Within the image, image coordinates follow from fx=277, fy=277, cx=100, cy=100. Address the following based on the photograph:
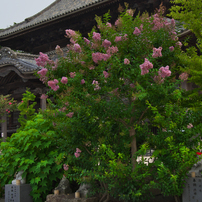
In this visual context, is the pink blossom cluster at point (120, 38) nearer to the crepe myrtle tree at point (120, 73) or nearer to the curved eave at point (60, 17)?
the crepe myrtle tree at point (120, 73)

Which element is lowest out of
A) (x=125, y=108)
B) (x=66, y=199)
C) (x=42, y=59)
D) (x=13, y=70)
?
(x=66, y=199)

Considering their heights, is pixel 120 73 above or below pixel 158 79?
above

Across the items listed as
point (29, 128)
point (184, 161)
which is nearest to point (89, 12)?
point (29, 128)

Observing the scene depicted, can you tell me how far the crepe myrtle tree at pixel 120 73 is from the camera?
4.57 metres

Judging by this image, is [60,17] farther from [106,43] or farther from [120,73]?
[120,73]

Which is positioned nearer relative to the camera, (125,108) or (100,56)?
(100,56)

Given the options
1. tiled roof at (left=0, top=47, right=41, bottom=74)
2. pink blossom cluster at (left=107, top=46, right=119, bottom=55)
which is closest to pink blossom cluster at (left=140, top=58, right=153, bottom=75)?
pink blossom cluster at (left=107, top=46, right=119, bottom=55)

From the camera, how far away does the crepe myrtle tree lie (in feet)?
15.0

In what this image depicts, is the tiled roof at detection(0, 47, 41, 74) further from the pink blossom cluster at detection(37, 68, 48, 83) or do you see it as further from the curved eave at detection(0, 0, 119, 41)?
the pink blossom cluster at detection(37, 68, 48, 83)

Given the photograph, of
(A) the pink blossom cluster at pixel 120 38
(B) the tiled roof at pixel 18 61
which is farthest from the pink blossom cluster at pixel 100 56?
(B) the tiled roof at pixel 18 61

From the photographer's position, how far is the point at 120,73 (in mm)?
4633

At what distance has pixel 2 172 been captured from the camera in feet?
22.5

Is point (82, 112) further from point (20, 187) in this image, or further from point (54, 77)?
point (20, 187)

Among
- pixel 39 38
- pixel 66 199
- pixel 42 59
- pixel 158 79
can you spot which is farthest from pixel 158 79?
pixel 39 38
